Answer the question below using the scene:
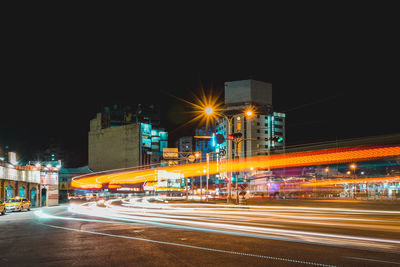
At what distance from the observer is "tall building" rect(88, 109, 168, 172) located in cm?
11731

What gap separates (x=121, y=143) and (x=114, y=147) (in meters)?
3.46

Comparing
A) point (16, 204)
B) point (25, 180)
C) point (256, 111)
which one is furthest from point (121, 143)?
point (16, 204)

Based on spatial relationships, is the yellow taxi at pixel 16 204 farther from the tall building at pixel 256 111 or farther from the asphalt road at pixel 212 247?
the tall building at pixel 256 111

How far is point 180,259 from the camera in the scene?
8.55 meters

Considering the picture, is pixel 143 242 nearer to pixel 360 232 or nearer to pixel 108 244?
pixel 108 244

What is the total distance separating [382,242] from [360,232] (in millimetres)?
2315

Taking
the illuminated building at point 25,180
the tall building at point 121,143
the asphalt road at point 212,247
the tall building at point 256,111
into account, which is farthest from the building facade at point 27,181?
the tall building at point 256,111

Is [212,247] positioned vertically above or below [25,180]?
below

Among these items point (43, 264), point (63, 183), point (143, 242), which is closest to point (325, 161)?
point (143, 242)

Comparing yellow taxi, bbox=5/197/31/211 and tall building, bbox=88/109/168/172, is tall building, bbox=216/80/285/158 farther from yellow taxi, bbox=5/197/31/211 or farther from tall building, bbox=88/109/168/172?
yellow taxi, bbox=5/197/31/211

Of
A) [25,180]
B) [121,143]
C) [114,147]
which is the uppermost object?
[121,143]

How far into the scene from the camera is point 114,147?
121 m

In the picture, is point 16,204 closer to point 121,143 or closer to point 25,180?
point 25,180

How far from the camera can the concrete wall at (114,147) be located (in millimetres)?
117375
